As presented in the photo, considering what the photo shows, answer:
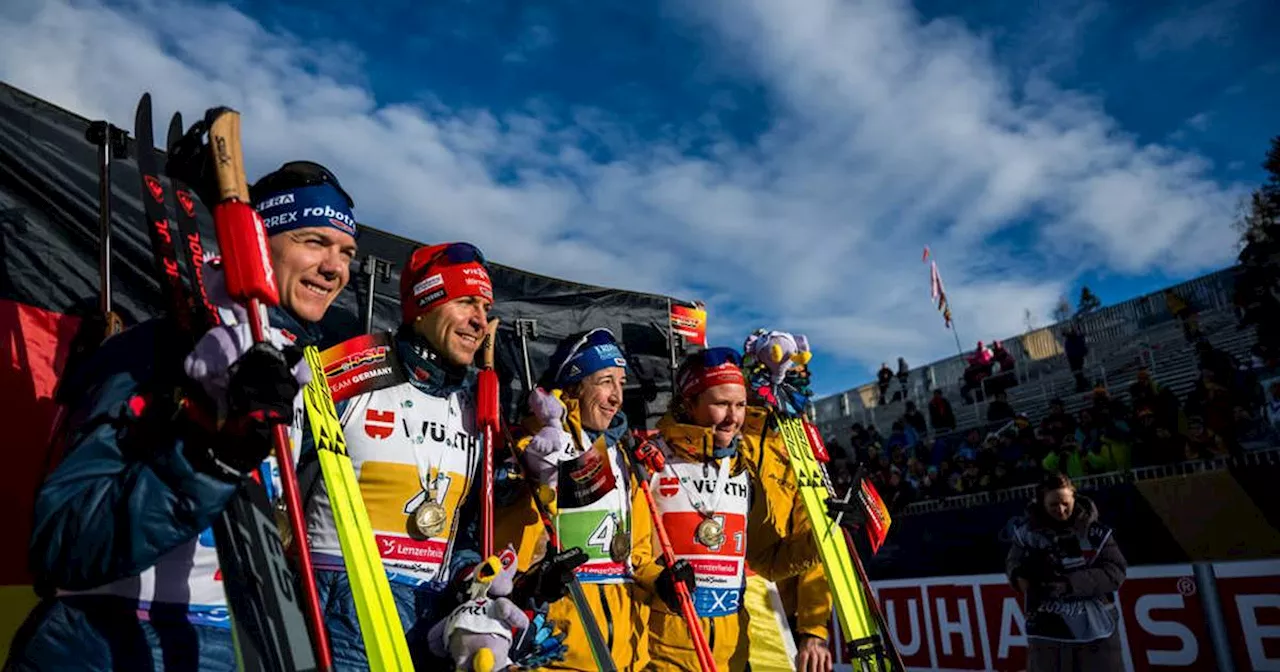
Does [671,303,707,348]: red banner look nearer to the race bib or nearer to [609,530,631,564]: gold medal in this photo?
the race bib

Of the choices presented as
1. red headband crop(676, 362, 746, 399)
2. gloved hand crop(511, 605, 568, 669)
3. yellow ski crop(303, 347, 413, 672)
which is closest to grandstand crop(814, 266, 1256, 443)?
red headband crop(676, 362, 746, 399)

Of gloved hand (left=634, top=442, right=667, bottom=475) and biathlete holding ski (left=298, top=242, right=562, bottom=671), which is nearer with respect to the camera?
biathlete holding ski (left=298, top=242, right=562, bottom=671)

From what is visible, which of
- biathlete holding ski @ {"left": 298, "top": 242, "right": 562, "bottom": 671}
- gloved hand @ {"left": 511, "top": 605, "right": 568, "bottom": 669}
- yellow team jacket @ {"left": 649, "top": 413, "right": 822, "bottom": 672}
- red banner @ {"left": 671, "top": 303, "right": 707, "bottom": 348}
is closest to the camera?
biathlete holding ski @ {"left": 298, "top": 242, "right": 562, "bottom": 671}

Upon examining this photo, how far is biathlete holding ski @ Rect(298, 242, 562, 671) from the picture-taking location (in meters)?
2.58

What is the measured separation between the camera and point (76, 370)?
177 centimetres

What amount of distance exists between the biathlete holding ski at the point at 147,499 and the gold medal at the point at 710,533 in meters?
2.80

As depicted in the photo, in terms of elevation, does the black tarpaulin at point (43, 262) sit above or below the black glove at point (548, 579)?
above

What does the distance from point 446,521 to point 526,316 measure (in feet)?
10.4

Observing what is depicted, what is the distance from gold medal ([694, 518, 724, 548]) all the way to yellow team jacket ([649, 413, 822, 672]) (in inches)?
15.4

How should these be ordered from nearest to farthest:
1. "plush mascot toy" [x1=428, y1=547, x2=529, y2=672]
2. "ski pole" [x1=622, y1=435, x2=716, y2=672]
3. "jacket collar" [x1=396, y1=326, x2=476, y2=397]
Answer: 1. "plush mascot toy" [x1=428, y1=547, x2=529, y2=672]
2. "jacket collar" [x1=396, y1=326, x2=476, y2=397]
3. "ski pole" [x1=622, y1=435, x2=716, y2=672]

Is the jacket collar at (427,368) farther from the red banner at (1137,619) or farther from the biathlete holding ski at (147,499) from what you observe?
the red banner at (1137,619)

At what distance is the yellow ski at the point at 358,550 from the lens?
7.00 feet

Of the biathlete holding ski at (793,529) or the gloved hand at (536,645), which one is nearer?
the gloved hand at (536,645)

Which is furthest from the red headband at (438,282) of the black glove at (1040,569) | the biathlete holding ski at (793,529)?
the black glove at (1040,569)
